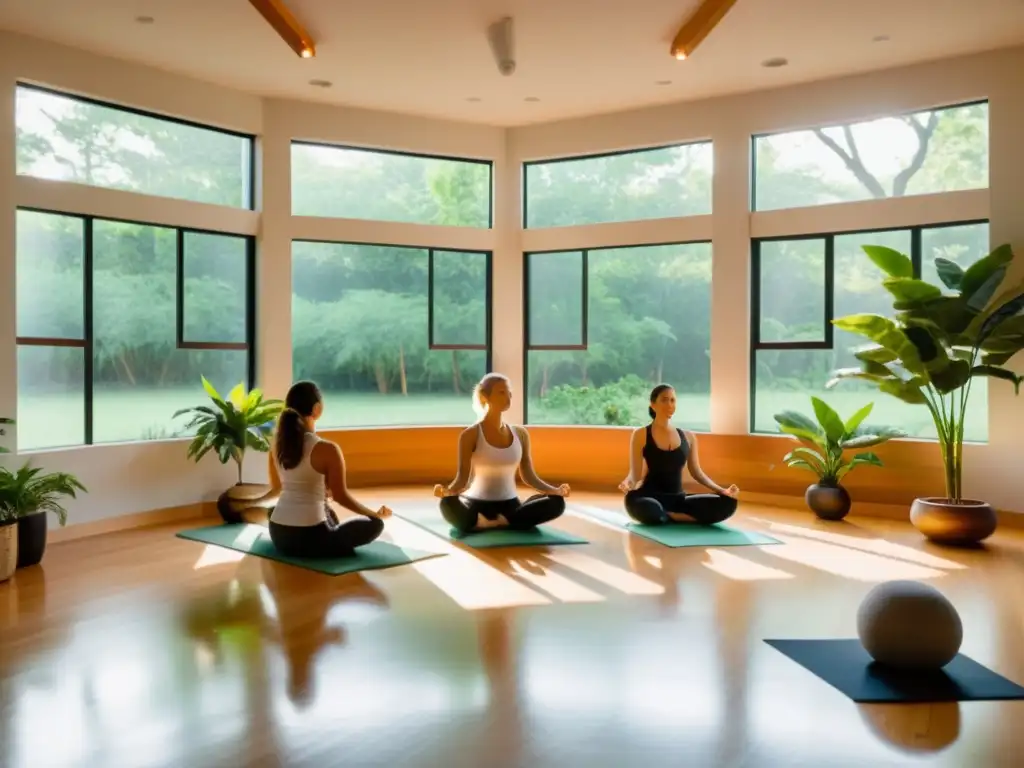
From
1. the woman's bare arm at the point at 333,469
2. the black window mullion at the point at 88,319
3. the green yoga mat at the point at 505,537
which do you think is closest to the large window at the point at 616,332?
the green yoga mat at the point at 505,537

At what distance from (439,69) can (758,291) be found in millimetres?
3134

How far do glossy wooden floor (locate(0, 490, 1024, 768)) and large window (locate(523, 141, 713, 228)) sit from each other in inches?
140

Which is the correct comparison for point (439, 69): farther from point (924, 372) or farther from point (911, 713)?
point (911, 713)

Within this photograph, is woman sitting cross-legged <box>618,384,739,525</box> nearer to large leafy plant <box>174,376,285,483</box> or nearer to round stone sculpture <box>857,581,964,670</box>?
large leafy plant <box>174,376,285,483</box>

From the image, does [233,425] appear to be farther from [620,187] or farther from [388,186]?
[620,187]

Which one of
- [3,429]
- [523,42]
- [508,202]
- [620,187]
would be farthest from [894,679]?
[508,202]

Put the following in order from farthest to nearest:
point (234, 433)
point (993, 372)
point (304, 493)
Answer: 1. point (234, 433)
2. point (993, 372)
3. point (304, 493)

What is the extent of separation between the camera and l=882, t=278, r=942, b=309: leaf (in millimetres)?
5551

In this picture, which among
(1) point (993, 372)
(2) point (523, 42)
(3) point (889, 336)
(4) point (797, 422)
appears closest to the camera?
(1) point (993, 372)

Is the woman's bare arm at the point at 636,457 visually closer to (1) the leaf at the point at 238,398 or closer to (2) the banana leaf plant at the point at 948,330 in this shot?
(2) the banana leaf plant at the point at 948,330

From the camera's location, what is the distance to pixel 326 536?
4.97 meters

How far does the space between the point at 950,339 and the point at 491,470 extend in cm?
302

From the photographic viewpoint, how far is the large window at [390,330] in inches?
306

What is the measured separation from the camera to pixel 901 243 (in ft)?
22.1
